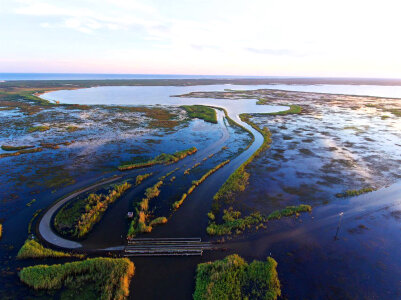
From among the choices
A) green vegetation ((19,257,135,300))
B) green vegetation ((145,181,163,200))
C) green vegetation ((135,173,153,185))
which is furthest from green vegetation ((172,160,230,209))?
green vegetation ((19,257,135,300))

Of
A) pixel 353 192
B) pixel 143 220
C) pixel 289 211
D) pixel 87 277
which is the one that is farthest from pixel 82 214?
pixel 353 192

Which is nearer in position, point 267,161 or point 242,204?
point 242,204

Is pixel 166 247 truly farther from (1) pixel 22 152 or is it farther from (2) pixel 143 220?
(1) pixel 22 152

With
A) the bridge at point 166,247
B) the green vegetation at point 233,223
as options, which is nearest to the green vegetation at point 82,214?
the bridge at point 166,247

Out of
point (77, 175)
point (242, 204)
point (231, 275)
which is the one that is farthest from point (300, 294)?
point (77, 175)

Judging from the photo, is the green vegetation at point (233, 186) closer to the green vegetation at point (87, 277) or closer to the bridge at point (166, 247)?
the bridge at point (166, 247)

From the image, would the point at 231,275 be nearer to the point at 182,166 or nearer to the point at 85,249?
the point at 85,249

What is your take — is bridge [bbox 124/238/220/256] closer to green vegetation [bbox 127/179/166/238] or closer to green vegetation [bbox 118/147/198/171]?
green vegetation [bbox 127/179/166/238]
